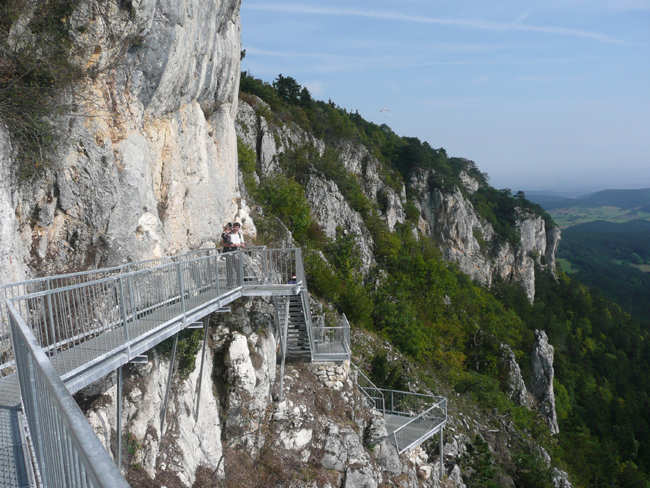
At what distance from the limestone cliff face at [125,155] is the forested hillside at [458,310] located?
6979 millimetres

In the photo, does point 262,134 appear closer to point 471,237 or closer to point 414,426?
point 414,426

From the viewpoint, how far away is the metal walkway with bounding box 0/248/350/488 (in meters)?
2.31

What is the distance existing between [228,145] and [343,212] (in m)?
26.0

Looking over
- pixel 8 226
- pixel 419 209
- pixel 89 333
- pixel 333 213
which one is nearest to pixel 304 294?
pixel 89 333

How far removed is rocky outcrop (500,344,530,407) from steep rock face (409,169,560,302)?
2093 centimetres

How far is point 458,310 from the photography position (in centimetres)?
5222

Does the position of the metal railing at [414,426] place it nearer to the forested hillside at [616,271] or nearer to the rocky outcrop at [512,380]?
the rocky outcrop at [512,380]

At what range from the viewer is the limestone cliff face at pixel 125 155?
31.5 feet

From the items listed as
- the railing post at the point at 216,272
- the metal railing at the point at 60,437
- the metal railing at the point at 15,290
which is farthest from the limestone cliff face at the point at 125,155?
the metal railing at the point at 60,437

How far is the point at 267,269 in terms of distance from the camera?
13031mm

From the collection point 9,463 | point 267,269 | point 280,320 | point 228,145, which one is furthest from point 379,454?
point 9,463

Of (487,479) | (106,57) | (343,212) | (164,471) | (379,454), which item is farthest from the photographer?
(343,212)

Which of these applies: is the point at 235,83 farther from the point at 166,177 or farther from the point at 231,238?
the point at 231,238

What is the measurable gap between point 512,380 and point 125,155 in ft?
148
